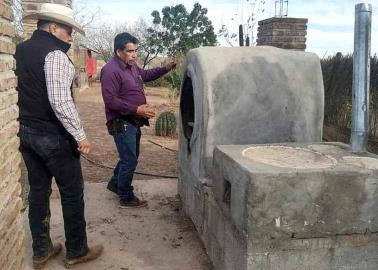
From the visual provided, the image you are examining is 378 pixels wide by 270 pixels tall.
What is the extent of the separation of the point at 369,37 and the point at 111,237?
2.83m

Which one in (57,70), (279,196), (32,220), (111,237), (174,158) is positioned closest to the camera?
(279,196)

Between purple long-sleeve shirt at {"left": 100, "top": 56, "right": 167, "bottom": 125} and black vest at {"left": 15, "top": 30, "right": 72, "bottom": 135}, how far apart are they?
115cm

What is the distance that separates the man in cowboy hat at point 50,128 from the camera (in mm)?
3092

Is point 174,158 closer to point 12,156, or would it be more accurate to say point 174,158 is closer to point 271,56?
point 271,56

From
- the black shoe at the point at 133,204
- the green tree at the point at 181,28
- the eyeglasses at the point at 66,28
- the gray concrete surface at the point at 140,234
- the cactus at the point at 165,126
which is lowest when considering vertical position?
the gray concrete surface at the point at 140,234

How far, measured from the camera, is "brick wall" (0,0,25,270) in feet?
8.42

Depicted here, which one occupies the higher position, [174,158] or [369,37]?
[369,37]

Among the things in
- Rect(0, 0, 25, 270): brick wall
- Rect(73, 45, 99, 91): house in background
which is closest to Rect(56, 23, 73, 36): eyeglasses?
Rect(0, 0, 25, 270): brick wall

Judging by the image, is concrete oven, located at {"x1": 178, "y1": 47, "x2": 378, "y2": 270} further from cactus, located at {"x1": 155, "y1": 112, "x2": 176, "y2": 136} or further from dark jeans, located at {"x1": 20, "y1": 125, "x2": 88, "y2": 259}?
cactus, located at {"x1": 155, "y1": 112, "x2": 176, "y2": 136}

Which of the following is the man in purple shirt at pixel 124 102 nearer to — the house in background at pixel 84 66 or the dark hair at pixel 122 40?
the dark hair at pixel 122 40

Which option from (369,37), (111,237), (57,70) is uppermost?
(369,37)

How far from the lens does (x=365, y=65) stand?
113 inches

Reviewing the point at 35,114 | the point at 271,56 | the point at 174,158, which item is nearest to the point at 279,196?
the point at 271,56

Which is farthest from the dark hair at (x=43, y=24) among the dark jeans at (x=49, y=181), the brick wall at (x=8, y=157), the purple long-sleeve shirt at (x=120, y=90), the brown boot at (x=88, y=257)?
the brown boot at (x=88, y=257)
